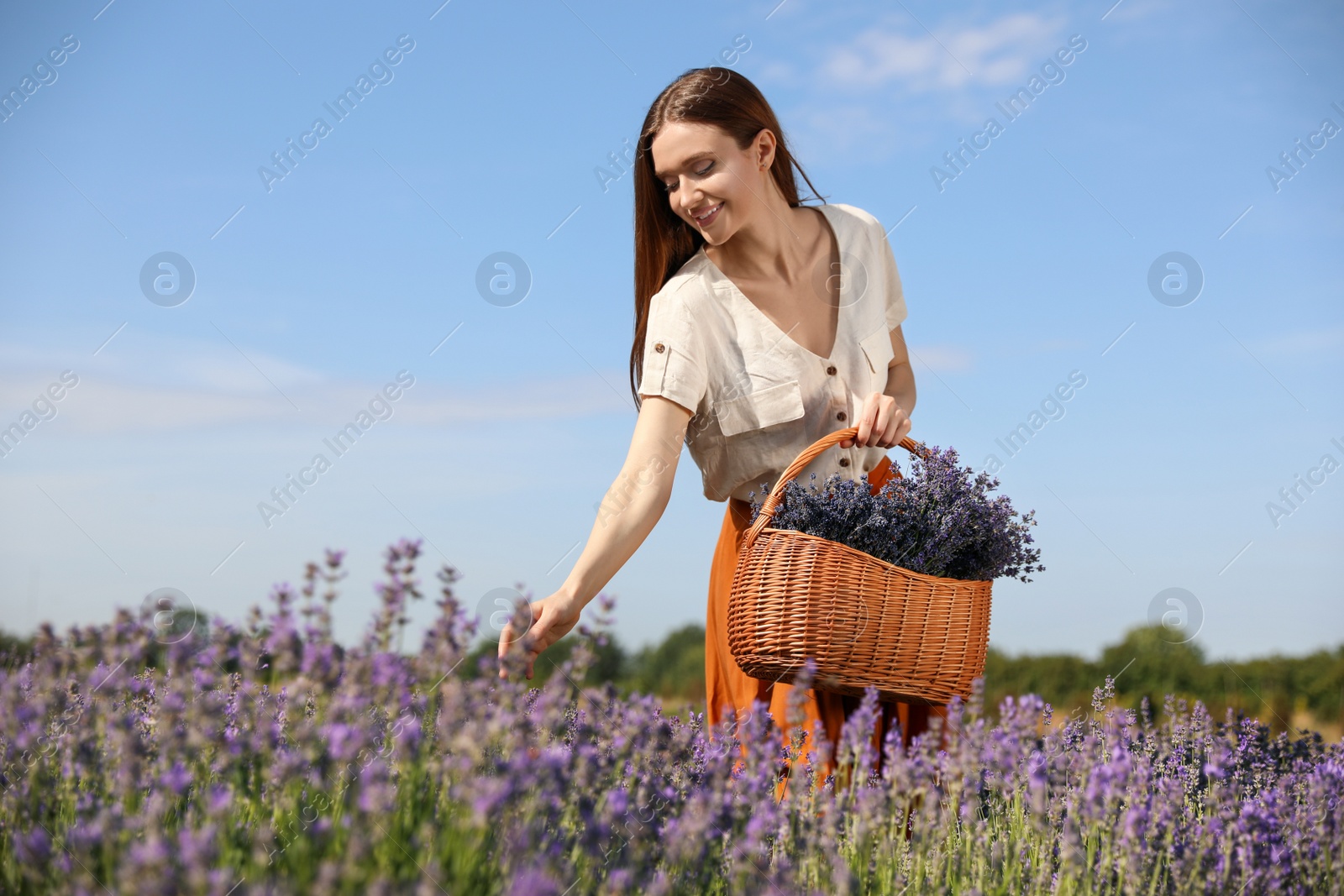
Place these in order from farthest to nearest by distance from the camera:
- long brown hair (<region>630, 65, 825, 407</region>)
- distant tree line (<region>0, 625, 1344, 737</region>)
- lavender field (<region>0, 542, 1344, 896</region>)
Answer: distant tree line (<region>0, 625, 1344, 737</region>)
long brown hair (<region>630, 65, 825, 407</region>)
lavender field (<region>0, 542, 1344, 896</region>)

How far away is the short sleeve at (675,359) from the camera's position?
9.99 feet

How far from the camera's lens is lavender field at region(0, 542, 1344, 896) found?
144 cm

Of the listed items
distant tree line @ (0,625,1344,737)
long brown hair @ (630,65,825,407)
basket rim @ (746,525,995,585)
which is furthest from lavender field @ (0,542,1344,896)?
distant tree line @ (0,625,1344,737)

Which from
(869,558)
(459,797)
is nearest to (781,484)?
(869,558)

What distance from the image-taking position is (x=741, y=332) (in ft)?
10.8

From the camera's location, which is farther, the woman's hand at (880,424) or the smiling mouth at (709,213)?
the smiling mouth at (709,213)

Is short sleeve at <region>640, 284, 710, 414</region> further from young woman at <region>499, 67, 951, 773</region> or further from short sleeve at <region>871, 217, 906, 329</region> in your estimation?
short sleeve at <region>871, 217, 906, 329</region>

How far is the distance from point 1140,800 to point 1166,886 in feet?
0.64

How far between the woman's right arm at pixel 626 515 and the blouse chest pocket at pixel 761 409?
16 centimetres

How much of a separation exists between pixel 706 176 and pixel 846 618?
4.97 feet

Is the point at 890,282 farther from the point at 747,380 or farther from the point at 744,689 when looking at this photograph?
the point at 744,689

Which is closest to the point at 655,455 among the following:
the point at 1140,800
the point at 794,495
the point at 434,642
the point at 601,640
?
the point at 794,495

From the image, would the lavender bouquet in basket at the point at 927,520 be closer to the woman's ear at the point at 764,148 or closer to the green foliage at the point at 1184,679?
the woman's ear at the point at 764,148

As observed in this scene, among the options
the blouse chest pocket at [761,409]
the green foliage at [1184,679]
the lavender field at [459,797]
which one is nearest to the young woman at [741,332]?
the blouse chest pocket at [761,409]
